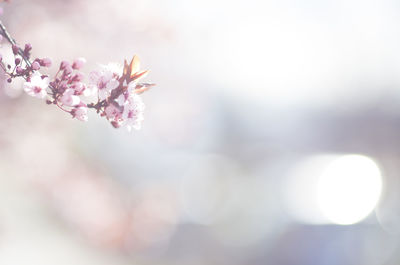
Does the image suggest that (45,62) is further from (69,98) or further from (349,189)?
(349,189)

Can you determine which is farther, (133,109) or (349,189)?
(349,189)

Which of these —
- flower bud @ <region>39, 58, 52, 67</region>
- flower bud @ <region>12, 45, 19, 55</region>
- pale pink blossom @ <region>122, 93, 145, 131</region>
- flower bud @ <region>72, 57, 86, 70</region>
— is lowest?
pale pink blossom @ <region>122, 93, 145, 131</region>

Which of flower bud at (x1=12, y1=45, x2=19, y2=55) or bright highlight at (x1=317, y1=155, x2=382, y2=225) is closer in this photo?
flower bud at (x1=12, y1=45, x2=19, y2=55)

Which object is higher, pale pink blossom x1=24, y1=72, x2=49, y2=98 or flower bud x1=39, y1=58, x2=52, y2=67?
flower bud x1=39, y1=58, x2=52, y2=67

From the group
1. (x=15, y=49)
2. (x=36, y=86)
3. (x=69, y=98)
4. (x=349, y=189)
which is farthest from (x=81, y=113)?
(x=349, y=189)

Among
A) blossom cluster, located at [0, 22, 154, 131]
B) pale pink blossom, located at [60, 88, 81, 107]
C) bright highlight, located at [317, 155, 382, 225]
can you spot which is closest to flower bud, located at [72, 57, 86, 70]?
blossom cluster, located at [0, 22, 154, 131]

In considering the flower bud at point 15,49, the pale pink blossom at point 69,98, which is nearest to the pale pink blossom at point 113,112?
the pale pink blossom at point 69,98

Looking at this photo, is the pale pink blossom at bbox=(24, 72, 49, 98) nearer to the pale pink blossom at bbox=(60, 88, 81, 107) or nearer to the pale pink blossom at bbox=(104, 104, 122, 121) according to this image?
the pale pink blossom at bbox=(60, 88, 81, 107)
